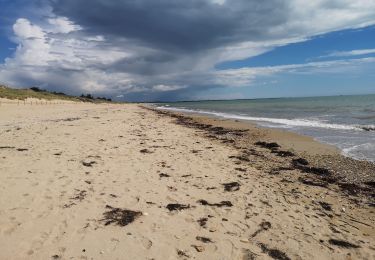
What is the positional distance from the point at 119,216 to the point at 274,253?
263cm

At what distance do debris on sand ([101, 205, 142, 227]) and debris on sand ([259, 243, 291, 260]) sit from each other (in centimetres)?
221

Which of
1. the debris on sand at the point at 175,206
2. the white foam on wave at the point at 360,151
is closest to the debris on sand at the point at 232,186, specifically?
the debris on sand at the point at 175,206

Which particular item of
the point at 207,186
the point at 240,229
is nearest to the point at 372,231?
the point at 240,229

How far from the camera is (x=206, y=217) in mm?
5812

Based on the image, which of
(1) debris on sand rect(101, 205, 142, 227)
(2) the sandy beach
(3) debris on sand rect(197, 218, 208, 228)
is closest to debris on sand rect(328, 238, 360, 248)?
(2) the sandy beach

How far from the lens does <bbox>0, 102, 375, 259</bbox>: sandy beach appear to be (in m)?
4.74

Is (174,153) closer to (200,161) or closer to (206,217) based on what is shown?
(200,161)

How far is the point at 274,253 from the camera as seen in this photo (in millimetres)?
4668

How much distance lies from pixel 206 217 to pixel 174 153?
18.2ft

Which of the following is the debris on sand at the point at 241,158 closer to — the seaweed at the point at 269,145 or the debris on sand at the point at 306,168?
the debris on sand at the point at 306,168

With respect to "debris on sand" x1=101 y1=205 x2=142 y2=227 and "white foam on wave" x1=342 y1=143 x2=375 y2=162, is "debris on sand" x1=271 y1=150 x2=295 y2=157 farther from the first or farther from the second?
"debris on sand" x1=101 y1=205 x2=142 y2=227

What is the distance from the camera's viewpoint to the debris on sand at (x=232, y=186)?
7404 millimetres

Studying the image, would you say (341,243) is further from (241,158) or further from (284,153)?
(284,153)

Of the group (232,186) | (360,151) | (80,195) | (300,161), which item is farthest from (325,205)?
(360,151)
